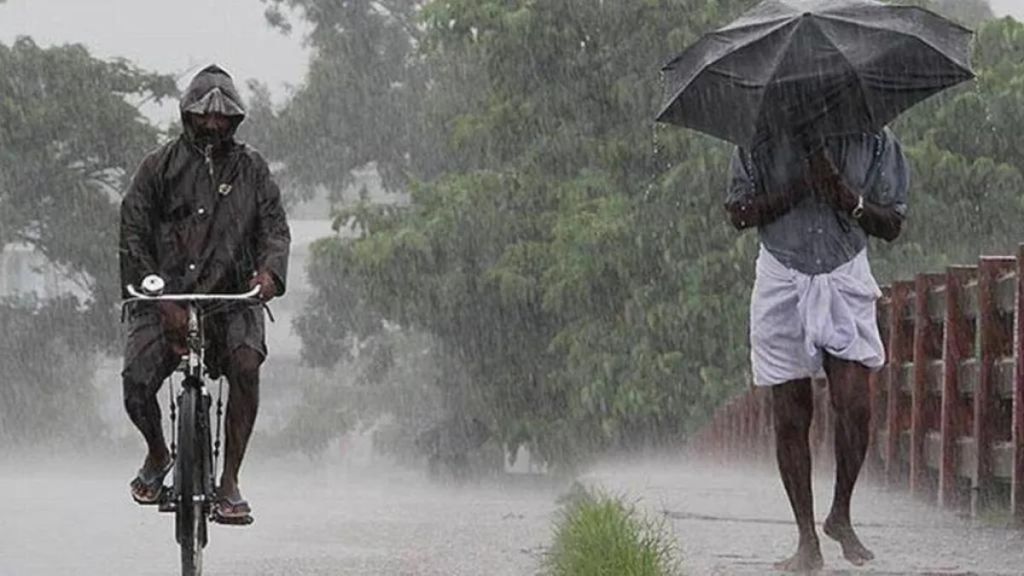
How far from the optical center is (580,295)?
28938mm

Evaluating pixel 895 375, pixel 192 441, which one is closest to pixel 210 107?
pixel 192 441

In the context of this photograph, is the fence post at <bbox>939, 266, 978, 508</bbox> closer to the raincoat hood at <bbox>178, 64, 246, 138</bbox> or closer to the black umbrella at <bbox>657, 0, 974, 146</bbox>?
the black umbrella at <bbox>657, 0, 974, 146</bbox>

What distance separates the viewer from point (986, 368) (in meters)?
10.7

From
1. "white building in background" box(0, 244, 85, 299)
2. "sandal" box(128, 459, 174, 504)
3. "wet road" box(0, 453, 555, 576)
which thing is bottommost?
"wet road" box(0, 453, 555, 576)

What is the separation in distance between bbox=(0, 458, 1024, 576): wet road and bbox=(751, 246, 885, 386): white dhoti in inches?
25.9

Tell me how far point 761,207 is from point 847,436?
31.1 inches

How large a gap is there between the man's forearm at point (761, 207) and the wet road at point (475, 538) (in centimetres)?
111

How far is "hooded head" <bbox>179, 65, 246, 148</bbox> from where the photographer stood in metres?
7.95

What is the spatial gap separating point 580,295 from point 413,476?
2140cm

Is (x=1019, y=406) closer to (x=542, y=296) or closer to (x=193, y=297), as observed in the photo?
(x=193, y=297)

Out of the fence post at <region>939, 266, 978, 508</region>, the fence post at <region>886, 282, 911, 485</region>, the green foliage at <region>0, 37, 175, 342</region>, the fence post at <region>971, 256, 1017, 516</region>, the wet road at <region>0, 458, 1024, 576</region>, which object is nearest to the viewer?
the wet road at <region>0, 458, 1024, 576</region>

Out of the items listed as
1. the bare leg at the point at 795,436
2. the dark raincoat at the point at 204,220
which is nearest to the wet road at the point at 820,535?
the bare leg at the point at 795,436

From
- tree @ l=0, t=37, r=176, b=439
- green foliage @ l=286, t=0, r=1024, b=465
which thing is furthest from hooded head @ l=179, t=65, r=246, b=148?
tree @ l=0, t=37, r=176, b=439

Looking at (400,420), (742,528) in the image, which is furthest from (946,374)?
(400,420)
